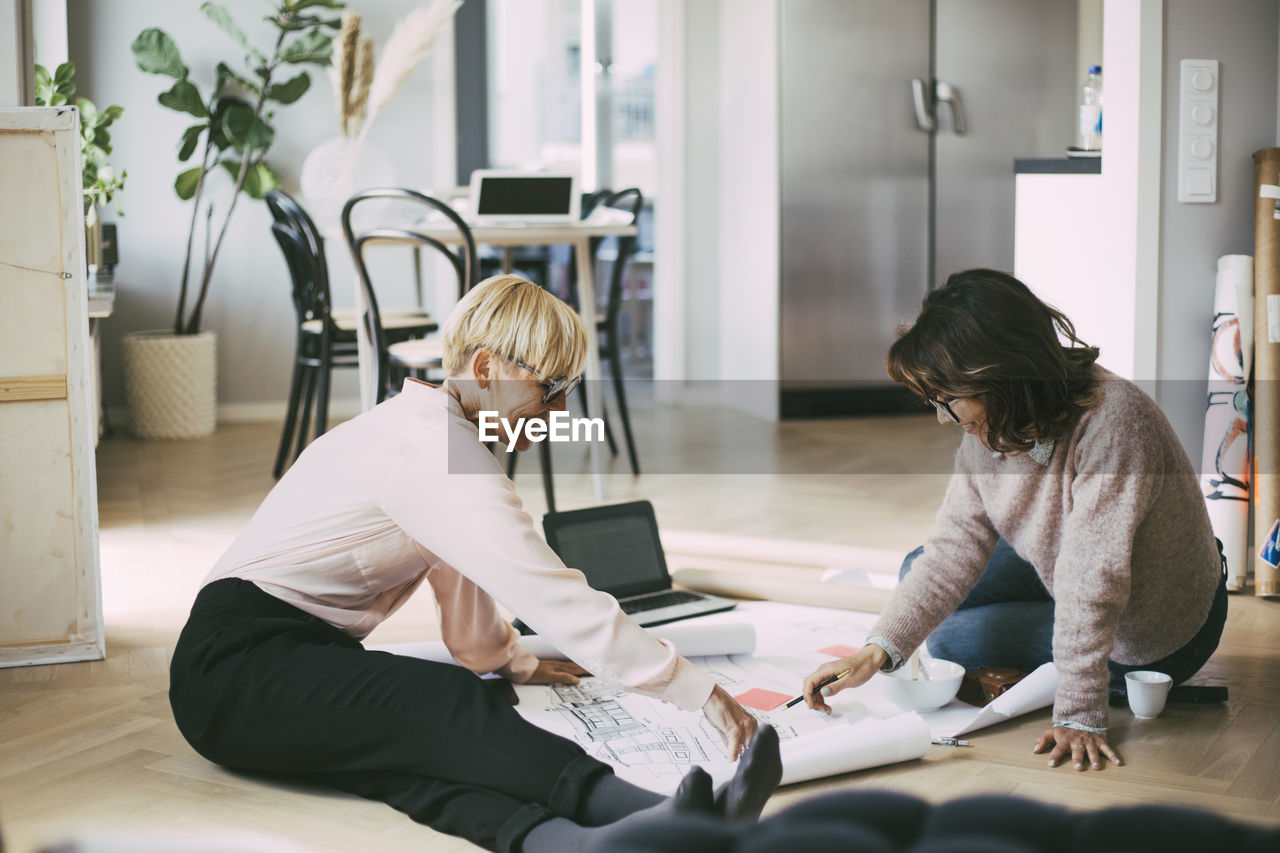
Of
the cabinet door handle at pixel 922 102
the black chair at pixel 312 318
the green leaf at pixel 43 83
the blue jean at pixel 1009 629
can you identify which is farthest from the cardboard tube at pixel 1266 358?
the green leaf at pixel 43 83

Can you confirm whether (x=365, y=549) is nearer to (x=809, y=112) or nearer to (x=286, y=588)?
(x=286, y=588)

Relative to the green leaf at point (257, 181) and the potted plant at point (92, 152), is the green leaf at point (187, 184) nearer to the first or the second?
the green leaf at point (257, 181)

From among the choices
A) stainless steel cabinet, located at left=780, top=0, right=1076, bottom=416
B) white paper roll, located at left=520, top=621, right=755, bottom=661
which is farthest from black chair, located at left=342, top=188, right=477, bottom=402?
stainless steel cabinet, located at left=780, top=0, right=1076, bottom=416

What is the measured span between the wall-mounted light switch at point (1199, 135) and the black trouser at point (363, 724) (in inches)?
75.2

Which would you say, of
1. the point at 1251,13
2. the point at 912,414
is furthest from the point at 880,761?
the point at 912,414

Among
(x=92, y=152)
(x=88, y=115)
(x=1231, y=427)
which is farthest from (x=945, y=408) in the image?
(x=88, y=115)

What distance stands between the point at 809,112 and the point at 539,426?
139 inches

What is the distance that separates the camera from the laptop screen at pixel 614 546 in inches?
92.0

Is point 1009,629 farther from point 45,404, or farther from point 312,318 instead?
point 312,318

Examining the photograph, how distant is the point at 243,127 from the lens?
15.4 ft

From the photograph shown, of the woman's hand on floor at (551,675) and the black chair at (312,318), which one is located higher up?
the black chair at (312,318)

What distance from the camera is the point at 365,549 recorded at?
1.57 m

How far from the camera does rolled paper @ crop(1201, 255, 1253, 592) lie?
2.56 m

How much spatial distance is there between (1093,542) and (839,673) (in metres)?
0.37
